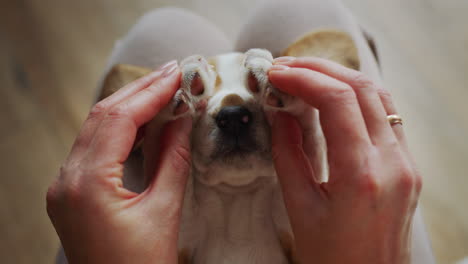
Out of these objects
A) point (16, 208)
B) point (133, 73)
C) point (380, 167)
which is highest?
point (133, 73)

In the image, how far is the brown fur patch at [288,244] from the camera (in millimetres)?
995

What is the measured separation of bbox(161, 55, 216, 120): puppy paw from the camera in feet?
2.93

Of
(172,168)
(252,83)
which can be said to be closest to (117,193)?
(172,168)

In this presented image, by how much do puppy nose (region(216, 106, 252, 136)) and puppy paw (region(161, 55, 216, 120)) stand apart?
6cm

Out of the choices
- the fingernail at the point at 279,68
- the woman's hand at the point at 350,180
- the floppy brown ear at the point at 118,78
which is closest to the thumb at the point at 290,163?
the woman's hand at the point at 350,180

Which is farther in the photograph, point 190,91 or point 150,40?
point 150,40

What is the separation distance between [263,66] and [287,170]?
9.3 inches

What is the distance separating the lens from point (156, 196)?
85 cm

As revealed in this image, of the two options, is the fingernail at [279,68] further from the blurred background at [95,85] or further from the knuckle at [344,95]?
the blurred background at [95,85]

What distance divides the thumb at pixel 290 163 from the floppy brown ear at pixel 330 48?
0.84 feet

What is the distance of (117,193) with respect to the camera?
808mm

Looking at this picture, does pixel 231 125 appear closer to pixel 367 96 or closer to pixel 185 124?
pixel 185 124

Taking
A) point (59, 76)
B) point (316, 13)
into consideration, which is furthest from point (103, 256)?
point (59, 76)

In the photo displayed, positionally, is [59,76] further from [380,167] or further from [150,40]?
[380,167]
